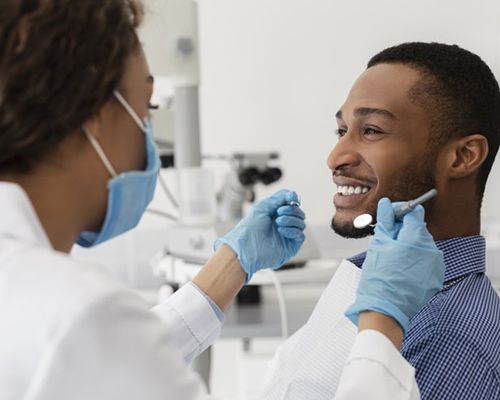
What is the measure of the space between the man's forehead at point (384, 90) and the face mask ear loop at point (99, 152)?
1.92ft

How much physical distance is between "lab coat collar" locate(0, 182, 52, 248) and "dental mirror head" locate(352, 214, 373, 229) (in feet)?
2.14

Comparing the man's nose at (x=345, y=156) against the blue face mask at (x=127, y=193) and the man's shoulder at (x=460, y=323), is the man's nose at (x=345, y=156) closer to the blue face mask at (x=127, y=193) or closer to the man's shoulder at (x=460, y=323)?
the man's shoulder at (x=460, y=323)

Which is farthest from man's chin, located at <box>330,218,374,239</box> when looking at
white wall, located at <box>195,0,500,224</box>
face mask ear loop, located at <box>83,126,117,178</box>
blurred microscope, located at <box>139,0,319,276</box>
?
white wall, located at <box>195,0,500,224</box>

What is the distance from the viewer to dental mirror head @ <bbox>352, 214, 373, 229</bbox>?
135 centimetres

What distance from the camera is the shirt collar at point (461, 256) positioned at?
1.28 meters

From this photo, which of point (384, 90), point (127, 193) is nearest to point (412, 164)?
point (384, 90)

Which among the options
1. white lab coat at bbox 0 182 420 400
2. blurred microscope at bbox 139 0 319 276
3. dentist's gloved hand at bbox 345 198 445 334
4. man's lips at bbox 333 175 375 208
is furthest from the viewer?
blurred microscope at bbox 139 0 319 276

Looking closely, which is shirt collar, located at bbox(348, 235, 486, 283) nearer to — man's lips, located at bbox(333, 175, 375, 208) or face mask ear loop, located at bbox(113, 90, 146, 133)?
man's lips, located at bbox(333, 175, 375, 208)

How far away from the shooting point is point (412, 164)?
52.7 inches

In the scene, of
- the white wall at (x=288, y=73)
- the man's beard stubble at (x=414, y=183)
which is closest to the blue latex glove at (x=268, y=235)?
the man's beard stubble at (x=414, y=183)

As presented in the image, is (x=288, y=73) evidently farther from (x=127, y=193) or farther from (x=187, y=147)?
(x=127, y=193)

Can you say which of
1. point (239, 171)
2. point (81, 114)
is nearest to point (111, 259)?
point (239, 171)

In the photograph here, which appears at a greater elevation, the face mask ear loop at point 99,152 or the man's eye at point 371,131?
the face mask ear loop at point 99,152

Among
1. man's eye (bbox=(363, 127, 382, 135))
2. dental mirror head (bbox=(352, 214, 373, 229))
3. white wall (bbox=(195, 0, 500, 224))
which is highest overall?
man's eye (bbox=(363, 127, 382, 135))
